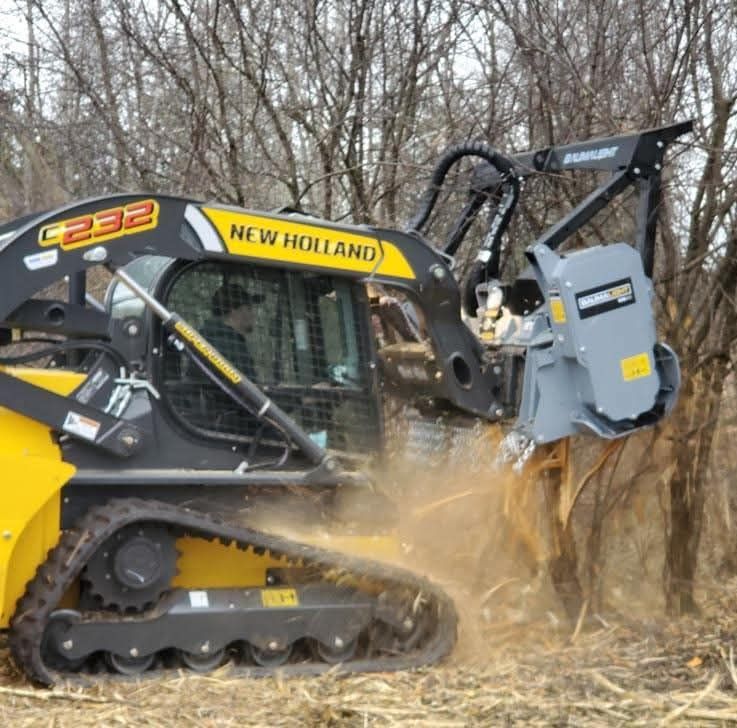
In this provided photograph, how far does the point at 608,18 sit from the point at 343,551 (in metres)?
3.58

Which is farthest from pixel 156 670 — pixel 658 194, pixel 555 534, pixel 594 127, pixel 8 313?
pixel 594 127

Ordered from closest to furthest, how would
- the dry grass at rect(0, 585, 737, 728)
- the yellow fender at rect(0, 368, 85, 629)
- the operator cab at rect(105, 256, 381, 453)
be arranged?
the dry grass at rect(0, 585, 737, 728) → the yellow fender at rect(0, 368, 85, 629) → the operator cab at rect(105, 256, 381, 453)

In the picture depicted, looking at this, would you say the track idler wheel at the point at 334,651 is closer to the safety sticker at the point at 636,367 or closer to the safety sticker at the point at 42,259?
the safety sticker at the point at 636,367

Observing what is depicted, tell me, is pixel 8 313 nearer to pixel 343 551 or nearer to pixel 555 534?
pixel 343 551

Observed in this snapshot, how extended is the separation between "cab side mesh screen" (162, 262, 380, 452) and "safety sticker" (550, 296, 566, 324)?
2.90 ft

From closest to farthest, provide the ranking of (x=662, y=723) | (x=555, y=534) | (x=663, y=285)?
(x=662, y=723) < (x=555, y=534) < (x=663, y=285)

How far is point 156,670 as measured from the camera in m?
5.61

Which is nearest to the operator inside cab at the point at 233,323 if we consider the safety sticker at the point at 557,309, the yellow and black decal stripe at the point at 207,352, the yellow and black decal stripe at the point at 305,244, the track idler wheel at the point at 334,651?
the yellow and black decal stripe at the point at 207,352

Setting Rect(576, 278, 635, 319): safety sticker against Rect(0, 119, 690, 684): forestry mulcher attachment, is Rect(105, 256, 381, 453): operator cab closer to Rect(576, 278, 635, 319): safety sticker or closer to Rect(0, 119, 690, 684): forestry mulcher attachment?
Rect(0, 119, 690, 684): forestry mulcher attachment

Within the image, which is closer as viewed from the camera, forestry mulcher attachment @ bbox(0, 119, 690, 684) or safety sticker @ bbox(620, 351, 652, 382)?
forestry mulcher attachment @ bbox(0, 119, 690, 684)

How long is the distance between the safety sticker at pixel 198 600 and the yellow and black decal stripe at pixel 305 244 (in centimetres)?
149

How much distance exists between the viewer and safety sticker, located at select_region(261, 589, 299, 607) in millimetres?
5809

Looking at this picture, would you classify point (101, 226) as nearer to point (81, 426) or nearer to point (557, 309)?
point (81, 426)

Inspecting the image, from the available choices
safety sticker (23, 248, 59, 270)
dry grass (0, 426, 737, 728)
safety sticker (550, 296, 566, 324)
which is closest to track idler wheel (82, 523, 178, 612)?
dry grass (0, 426, 737, 728)
